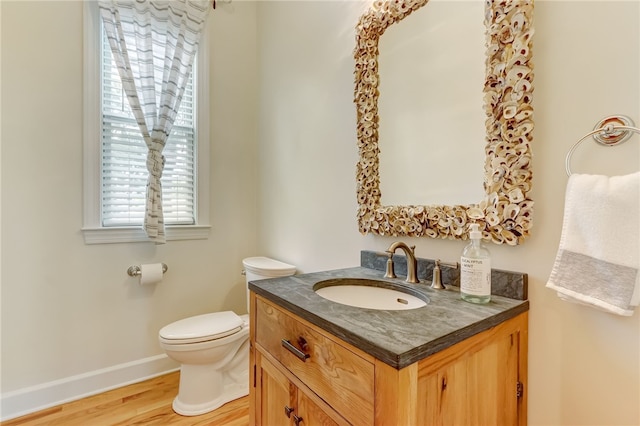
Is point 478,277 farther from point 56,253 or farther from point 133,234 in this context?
point 56,253

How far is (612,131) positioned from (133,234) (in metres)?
2.25

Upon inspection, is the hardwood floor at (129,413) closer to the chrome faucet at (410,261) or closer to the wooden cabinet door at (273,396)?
the wooden cabinet door at (273,396)

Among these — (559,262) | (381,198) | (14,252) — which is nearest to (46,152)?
A: (14,252)

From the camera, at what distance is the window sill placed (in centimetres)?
179

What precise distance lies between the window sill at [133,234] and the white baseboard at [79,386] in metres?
0.79

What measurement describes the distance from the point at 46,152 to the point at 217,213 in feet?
3.29

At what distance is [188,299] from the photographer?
2.10m

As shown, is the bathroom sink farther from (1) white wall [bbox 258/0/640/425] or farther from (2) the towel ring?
(2) the towel ring

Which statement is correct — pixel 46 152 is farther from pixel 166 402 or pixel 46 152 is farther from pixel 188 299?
pixel 166 402

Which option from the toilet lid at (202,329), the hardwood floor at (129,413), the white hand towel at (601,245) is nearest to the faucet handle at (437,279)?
the white hand towel at (601,245)

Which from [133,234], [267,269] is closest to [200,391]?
[267,269]

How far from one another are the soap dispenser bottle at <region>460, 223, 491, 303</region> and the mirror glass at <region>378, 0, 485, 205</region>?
0.63ft

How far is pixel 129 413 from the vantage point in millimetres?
1612

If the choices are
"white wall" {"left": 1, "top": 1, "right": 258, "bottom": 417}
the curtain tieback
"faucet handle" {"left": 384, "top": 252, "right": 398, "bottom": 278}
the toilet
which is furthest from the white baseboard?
"faucet handle" {"left": 384, "top": 252, "right": 398, "bottom": 278}
